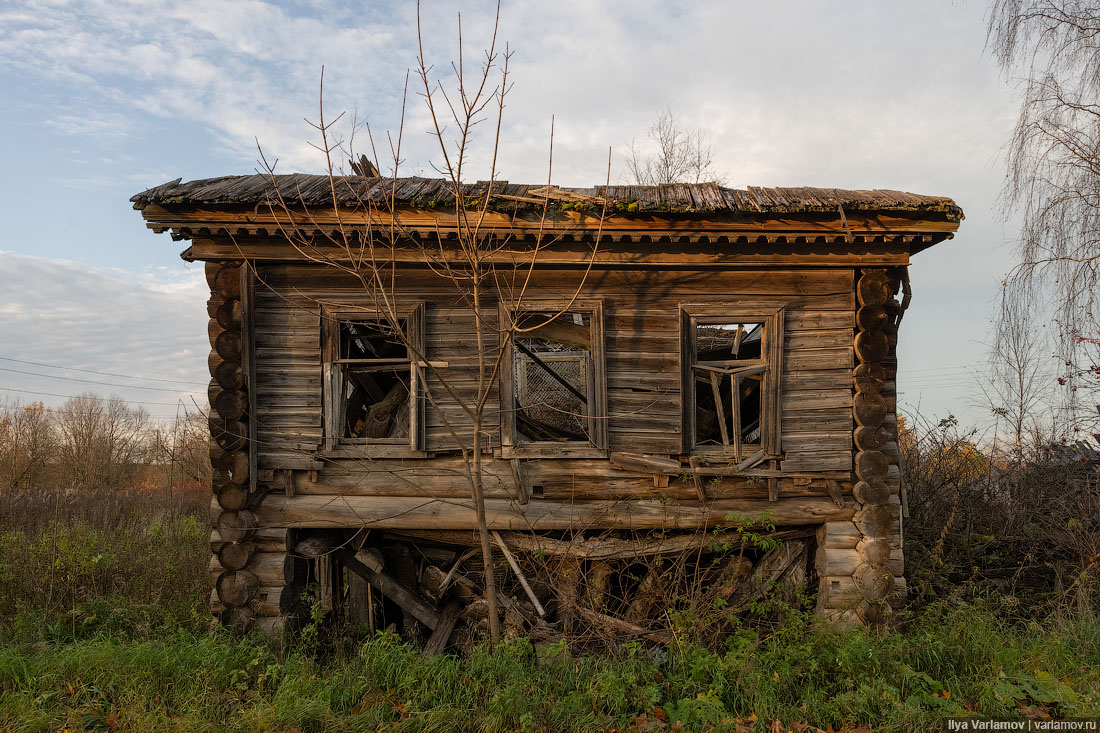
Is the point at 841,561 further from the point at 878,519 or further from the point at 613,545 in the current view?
the point at 613,545

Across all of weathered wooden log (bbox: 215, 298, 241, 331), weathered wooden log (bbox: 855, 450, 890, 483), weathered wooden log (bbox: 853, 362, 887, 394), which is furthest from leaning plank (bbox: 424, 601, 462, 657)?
weathered wooden log (bbox: 853, 362, 887, 394)

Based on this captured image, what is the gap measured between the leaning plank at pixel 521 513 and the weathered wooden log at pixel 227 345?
1.61 metres

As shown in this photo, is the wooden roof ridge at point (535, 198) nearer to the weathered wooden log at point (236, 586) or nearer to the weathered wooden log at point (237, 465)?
the weathered wooden log at point (237, 465)

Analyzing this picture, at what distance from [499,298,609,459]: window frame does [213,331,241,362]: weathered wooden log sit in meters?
2.86

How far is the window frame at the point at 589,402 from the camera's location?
7.20 meters

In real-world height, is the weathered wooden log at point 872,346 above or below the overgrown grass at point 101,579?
above

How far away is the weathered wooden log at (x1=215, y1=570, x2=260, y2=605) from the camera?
22.9 feet

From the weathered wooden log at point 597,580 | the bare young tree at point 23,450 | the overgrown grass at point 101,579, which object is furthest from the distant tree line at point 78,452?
the weathered wooden log at point 597,580

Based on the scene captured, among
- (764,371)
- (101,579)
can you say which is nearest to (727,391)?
(764,371)

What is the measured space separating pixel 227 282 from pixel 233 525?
2.63 metres

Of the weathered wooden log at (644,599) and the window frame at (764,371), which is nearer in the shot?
the window frame at (764,371)

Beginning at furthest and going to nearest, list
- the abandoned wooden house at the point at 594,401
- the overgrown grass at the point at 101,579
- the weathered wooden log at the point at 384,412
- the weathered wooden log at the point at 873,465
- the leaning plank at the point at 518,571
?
1. the weathered wooden log at the point at 384,412
2. the overgrown grass at the point at 101,579
3. the leaning plank at the point at 518,571
4. the weathered wooden log at the point at 873,465
5. the abandoned wooden house at the point at 594,401

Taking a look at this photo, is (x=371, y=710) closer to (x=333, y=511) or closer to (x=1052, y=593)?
(x=333, y=511)

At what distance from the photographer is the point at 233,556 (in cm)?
703
